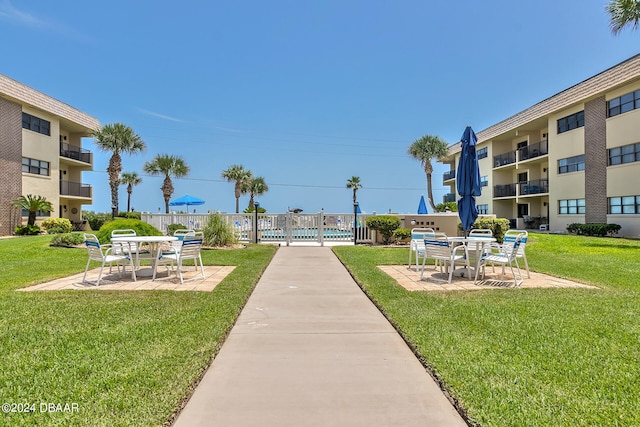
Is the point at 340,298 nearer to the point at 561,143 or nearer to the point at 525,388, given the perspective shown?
the point at 525,388

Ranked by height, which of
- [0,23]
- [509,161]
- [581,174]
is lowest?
[581,174]

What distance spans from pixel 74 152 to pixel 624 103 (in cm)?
3874

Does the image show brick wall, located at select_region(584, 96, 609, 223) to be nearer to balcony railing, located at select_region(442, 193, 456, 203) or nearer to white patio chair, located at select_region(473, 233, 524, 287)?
balcony railing, located at select_region(442, 193, 456, 203)

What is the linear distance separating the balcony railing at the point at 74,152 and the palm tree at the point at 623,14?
34998 mm

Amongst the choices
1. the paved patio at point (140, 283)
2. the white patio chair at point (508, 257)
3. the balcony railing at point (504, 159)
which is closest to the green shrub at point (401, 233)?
the white patio chair at point (508, 257)

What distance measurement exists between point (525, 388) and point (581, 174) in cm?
2744

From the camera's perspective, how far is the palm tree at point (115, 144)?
27828mm

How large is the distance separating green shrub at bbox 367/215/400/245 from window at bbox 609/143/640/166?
1580cm

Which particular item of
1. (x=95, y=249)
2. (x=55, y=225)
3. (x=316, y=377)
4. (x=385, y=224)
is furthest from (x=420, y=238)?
(x=55, y=225)

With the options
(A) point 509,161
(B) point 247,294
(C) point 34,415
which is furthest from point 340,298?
(A) point 509,161

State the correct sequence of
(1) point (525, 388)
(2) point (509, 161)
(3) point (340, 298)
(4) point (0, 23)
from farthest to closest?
1. (2) point (509, 161)
2. (4) point (0, 23)
3. (3) point (340, 298)
4. (1) point (525, 388)

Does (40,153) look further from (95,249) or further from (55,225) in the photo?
(95,249)

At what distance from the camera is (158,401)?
2.62 m

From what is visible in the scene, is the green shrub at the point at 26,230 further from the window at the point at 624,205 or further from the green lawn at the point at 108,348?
the window at the point at 624,205
